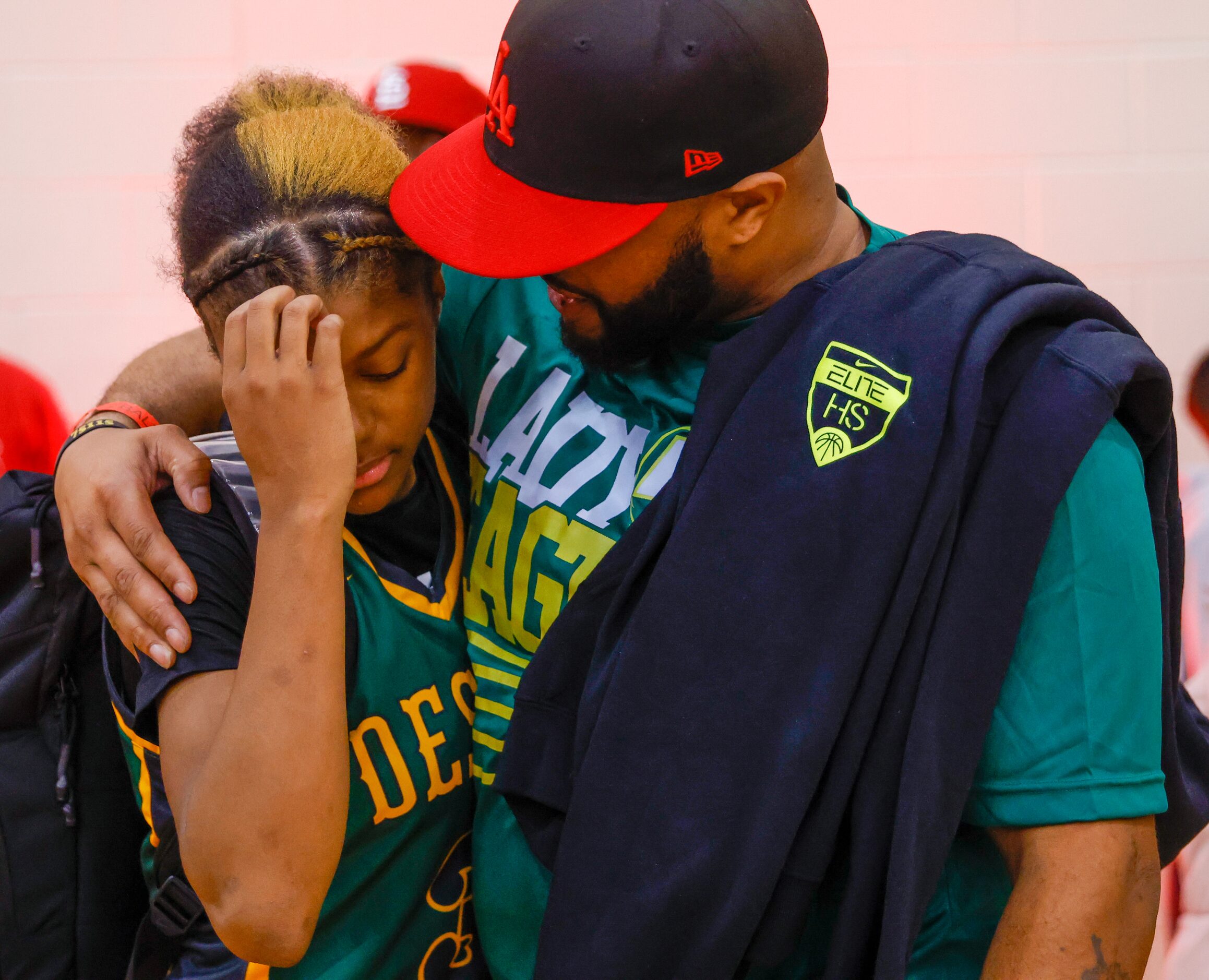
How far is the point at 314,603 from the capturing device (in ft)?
3.09

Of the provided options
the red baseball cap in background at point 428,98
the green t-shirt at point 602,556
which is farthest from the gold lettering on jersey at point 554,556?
the red baseball cap in background at point 428,98

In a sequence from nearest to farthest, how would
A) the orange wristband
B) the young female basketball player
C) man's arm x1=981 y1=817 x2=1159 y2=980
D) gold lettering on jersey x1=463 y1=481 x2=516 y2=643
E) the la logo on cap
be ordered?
man's arm x1=981 y1=817 x2=1159 y2=980 → the young female basketball player → the la logo on cap → gold lettering on jersey x1=463 y1=481 x2=516 y2=643 → the orange wristband

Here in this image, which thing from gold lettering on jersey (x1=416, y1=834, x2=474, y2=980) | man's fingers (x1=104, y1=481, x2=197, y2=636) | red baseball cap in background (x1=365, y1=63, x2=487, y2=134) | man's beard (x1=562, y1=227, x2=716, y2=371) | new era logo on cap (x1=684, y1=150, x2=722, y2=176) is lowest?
gold lettering on jersey (x1=416, y1=834, x2=474, y2=980)

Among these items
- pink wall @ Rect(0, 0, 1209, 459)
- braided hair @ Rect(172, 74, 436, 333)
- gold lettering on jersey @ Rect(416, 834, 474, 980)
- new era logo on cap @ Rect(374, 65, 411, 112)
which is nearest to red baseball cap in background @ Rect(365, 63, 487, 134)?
new era logo on cap @ Rect(374, 65, 411, 112)

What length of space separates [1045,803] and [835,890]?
22 centimetres

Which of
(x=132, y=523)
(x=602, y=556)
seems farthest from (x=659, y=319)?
(x=132, y=523)

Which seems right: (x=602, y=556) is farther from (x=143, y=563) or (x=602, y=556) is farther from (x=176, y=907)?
(x=176, y=907)

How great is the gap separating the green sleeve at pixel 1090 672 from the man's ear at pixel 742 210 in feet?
1.23

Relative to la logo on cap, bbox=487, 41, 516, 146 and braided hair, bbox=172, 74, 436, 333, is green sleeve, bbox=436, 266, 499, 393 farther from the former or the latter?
la logo on cap, bbox=487, 41, 516, 146

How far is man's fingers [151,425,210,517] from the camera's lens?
3.52 ft

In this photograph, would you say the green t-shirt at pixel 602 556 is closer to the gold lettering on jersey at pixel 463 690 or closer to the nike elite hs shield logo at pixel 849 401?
the gold lettering on jersey at pixel 463 690

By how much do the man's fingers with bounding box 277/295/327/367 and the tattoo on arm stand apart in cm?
81

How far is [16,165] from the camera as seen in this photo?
2340mm

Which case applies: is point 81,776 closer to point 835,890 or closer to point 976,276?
point 835,890
